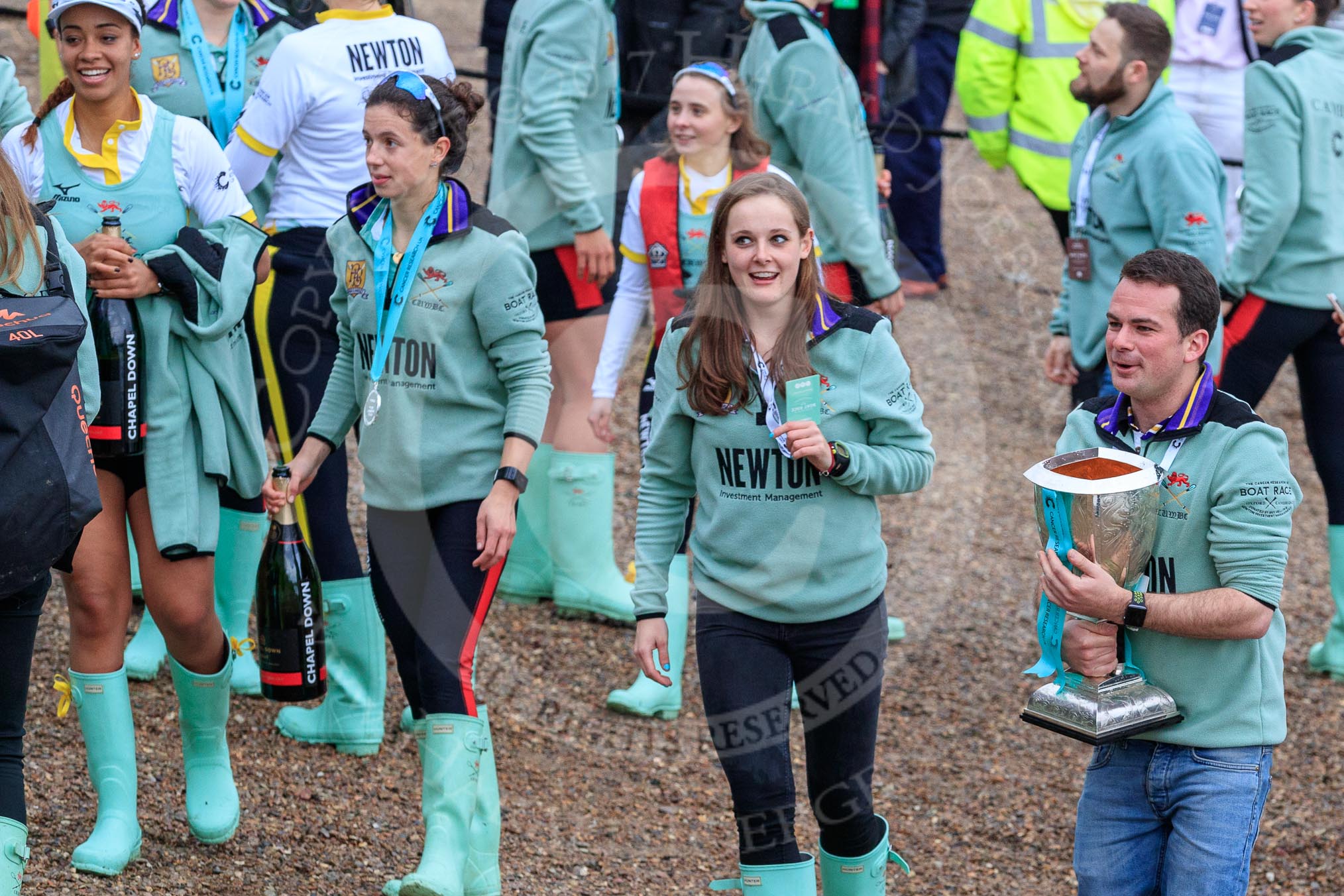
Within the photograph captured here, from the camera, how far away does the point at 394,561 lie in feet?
12.5

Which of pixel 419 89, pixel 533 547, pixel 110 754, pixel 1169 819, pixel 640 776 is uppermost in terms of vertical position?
pixel 419 89

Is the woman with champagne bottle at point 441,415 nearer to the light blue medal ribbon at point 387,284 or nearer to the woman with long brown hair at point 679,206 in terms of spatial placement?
the light blue medal ribbon at point 387,284

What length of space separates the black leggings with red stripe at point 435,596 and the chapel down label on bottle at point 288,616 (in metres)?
0.31

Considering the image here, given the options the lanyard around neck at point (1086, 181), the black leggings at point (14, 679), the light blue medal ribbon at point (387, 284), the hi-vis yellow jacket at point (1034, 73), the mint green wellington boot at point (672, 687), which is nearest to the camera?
the black leggings at point (14, 679)

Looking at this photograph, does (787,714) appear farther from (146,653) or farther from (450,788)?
(146,653)

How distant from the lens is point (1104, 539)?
288 centimetres

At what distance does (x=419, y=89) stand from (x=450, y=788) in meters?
1.65

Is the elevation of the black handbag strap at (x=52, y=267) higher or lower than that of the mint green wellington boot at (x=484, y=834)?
higher

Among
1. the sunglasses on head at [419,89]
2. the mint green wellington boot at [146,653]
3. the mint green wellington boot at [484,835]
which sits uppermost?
the sunglasses on head at [419,89]

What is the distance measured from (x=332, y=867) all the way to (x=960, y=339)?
610 cm

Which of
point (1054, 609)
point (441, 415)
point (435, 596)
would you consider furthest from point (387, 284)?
point (1054, 609)

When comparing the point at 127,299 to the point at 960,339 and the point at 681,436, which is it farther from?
the point at 960,339

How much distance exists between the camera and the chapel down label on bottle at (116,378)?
375 cm

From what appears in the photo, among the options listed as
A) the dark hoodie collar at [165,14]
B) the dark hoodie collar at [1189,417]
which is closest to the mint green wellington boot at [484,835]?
the dark hoodie collar at [1189,417]
